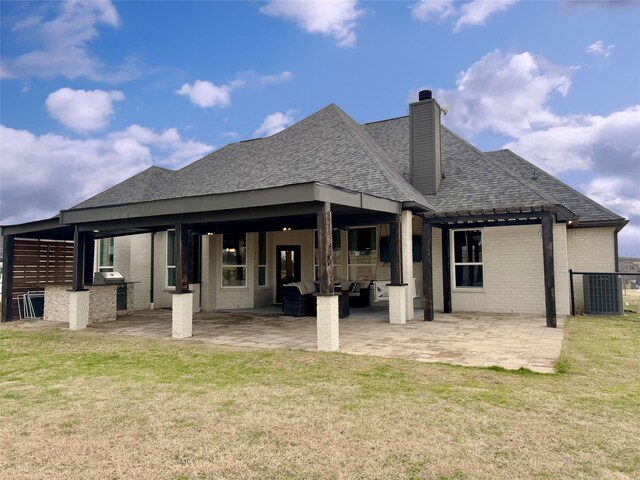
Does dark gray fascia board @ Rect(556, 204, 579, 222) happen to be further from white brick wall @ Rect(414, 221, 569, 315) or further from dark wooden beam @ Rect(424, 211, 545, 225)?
dark wooden beam @ Rect(424, 211, 545, 225)

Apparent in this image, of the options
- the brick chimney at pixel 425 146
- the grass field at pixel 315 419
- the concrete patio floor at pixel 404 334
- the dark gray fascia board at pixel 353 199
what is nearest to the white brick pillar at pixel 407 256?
the concrete patio floor at pixel 404 334

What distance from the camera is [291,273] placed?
1489cm

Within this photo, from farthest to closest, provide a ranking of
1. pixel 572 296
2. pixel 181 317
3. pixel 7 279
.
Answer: pixel 7 279, pixel 572 296, pixel 181 317

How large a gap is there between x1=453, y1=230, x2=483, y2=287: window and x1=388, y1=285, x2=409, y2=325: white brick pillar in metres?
3.21

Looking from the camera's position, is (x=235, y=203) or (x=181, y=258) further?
(x=181, y=258)

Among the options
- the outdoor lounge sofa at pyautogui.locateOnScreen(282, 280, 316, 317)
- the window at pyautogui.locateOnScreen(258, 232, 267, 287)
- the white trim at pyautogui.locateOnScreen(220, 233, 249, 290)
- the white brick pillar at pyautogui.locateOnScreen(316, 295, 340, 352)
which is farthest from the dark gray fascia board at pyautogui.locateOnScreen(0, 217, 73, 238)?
the white brick pillar at pyautogui.locateOnScreen(316, 295, 340, 352)

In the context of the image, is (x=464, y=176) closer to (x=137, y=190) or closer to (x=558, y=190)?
(x=558, y=190)

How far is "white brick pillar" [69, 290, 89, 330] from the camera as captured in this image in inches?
386

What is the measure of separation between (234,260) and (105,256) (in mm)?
5523

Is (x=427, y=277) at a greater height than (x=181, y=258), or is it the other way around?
(x=181, y=258)

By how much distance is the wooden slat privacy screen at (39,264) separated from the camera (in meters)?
12.4

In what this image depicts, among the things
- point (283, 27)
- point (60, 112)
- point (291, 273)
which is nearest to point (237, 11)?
point (283, 27)

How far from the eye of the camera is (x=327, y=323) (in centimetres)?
675

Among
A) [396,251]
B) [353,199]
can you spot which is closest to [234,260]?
[396,251]
